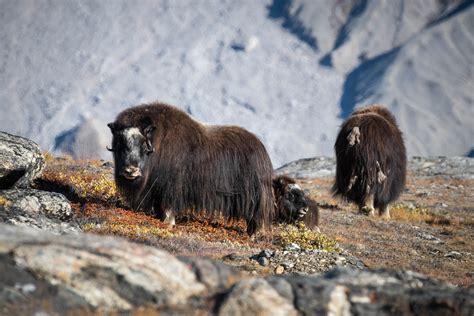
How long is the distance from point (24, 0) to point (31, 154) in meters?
50.3

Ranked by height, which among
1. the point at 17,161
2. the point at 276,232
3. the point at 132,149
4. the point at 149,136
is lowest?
the point at 276,232

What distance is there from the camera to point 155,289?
2793 mm

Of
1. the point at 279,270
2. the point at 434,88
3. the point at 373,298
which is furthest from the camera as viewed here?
the point at 434,88

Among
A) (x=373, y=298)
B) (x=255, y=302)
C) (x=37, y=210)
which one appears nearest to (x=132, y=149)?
(x=37, y=210)

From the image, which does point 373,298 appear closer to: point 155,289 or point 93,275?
point 155,289

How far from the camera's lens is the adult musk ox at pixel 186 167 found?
725cm

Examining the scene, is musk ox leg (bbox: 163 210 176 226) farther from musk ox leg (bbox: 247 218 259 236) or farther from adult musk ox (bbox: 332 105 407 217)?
adult musk ox (bbox: 332 105 407 217)

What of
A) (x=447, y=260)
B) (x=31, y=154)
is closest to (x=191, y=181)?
(x=31, y=154)

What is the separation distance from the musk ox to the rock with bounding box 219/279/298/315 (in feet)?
21.8

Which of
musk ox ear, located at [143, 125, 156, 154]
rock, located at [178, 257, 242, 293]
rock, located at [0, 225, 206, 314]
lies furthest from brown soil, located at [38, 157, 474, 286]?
rock, located at [0, 225, 206, 314]

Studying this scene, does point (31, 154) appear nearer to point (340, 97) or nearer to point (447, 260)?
point (447, 260)

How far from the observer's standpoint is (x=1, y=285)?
2.67m

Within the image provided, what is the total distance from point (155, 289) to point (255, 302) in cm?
55

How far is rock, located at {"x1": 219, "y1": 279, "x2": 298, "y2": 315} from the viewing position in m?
2.69
